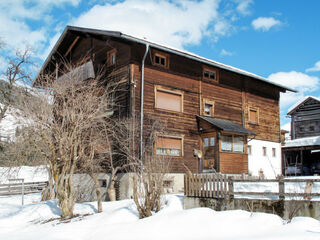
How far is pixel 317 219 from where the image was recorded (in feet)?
32.3

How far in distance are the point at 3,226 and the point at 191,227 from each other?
729 centimetres

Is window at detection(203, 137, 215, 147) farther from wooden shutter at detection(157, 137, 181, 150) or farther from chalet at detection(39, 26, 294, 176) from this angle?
wooden shutter at detection(157, 137, 181, 150)

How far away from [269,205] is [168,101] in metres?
10.5

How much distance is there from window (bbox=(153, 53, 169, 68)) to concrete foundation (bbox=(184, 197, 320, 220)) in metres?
9.55

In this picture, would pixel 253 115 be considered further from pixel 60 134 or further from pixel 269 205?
pixel 60 134

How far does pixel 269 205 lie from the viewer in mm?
10852

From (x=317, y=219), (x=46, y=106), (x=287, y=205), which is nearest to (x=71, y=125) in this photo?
(x=46, y=106)

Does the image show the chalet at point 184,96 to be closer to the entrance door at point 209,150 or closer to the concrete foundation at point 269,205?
the entrance door at point 209,150

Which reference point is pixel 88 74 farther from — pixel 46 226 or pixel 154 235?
pixel 154 235

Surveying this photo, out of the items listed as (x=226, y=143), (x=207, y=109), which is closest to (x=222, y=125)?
(x=226, y=143)

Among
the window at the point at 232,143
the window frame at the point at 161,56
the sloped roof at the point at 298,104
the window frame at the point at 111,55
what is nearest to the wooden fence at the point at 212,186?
the window at the point at 232,143

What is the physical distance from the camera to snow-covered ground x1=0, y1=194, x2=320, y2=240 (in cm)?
891

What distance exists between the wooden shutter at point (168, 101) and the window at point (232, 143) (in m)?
3.25

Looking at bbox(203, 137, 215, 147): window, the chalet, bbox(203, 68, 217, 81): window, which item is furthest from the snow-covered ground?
bbox(203, 68, 217, 81): window
